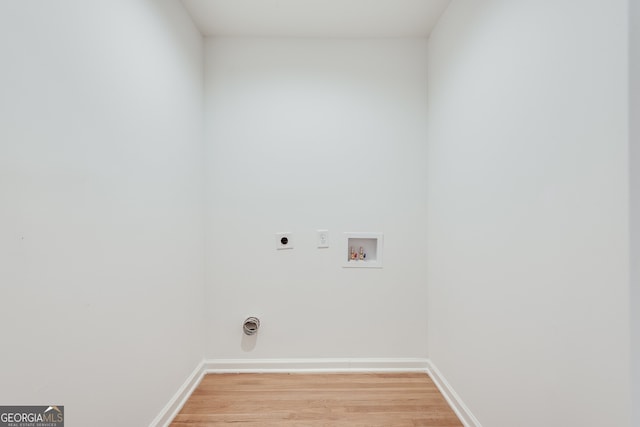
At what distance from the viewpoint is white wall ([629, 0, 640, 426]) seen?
720 mm

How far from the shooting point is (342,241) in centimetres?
210

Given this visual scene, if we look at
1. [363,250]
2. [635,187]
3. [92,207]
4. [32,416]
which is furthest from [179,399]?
[635,187]

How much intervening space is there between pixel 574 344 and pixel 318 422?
1.33m

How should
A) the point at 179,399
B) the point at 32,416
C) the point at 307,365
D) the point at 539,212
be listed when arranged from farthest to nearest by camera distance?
the point at 307,365
the point at 179,399
the point at 539,212
the point at 32,416

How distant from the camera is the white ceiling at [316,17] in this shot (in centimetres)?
174

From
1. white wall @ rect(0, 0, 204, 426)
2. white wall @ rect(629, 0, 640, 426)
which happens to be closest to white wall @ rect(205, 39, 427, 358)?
white wall @ rect(0, 0, 204, 426)

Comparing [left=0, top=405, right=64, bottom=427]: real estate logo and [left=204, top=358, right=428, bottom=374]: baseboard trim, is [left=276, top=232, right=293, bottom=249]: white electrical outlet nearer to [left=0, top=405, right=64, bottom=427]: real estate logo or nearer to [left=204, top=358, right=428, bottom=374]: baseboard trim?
[left=204, top=358, right=428, bottom=374]: baseboard trim

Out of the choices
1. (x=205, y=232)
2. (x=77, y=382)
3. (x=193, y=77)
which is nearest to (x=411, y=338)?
(x=205, y=232)

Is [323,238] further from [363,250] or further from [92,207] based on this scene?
[92,207]

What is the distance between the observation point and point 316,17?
73.0 inches

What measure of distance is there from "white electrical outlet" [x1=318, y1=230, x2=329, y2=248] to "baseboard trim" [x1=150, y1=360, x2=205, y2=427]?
125 centimetres

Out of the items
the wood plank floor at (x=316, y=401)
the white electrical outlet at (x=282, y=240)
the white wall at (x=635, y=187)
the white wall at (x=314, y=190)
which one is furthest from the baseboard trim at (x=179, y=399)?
the white wall at (x=635, y=187)

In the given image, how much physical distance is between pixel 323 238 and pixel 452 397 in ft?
4.27

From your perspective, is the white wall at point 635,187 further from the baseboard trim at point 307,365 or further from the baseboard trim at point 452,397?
the baseboard trim at point 307,365
